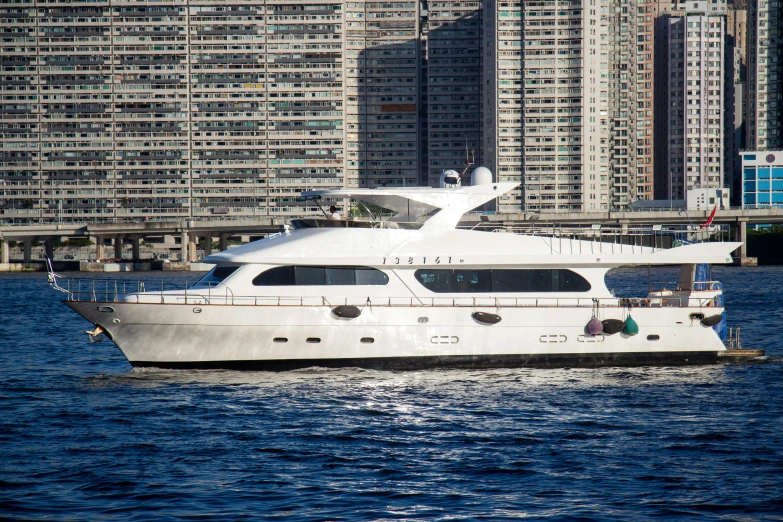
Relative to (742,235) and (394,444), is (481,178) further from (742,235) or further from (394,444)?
(742,235)

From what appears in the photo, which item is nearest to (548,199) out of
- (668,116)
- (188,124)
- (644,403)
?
(668,116)

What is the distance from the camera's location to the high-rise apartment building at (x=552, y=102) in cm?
13875

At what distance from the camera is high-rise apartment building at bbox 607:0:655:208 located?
14812cm

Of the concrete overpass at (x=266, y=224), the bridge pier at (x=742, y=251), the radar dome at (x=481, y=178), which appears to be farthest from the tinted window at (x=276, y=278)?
the bridge pier at (x=742, y=251)

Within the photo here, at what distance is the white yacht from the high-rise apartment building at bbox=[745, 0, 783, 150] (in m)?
143

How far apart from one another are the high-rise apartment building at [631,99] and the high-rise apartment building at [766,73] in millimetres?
16312

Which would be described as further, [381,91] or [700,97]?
[381,91]

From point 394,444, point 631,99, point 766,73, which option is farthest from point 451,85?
point 394,444

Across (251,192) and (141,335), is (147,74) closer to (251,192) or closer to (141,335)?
(251,192)

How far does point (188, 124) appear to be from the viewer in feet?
495

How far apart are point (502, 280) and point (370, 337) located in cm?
379

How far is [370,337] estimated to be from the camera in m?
22.7

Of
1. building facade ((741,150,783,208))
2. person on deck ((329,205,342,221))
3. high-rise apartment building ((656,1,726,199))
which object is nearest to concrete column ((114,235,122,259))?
building facade ((741,150,783,208))

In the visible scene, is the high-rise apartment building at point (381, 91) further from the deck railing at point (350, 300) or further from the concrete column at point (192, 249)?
the deck railing at point (350, 300)
